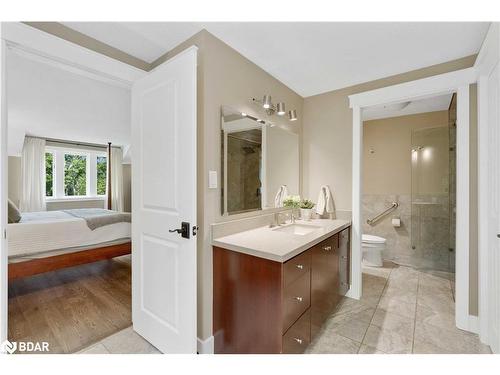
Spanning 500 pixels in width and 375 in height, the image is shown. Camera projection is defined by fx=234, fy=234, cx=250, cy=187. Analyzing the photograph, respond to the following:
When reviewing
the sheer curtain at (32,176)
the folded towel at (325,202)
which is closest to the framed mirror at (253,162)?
the folded towel at (325,202)

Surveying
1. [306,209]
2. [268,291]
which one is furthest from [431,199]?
[268,291]

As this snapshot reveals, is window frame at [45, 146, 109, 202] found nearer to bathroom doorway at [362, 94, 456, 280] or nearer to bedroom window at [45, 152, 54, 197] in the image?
bedroom window at [45, 152, 54, 197]

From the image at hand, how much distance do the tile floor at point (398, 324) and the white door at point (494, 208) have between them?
0.25 meters

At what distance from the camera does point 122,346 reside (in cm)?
178

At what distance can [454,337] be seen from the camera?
1.87 m

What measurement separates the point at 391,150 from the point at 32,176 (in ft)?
23.7

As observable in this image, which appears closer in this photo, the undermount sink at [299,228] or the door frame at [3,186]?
the door frame at [3,186]

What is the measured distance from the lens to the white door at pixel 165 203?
149cm

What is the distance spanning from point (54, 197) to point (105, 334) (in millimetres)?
5165

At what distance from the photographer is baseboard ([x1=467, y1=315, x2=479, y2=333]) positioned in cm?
193

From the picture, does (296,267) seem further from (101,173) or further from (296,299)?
(101,173)

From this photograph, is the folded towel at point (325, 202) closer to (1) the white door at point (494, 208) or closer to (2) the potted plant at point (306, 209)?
(2) the potted plant at point (306, 209)
